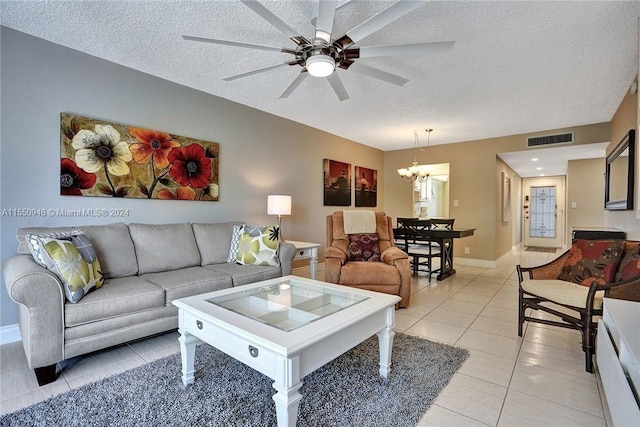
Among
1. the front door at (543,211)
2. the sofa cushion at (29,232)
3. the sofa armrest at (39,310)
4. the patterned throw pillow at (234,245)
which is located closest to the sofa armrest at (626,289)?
the patterned throw pillow at (234,245)

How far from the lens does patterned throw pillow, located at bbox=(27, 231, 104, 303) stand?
75.5 inches

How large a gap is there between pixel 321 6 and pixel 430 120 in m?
3.36

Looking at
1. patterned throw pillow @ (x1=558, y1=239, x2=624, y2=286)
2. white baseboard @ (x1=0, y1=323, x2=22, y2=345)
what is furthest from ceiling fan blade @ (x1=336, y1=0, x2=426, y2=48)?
white baseboard @ (x1=0, y1=323, x2=22, y2=345)

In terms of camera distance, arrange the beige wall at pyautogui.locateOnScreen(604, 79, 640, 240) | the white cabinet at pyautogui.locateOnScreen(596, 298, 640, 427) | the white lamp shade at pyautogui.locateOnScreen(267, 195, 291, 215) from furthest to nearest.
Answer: the white lamp shade at pyautogui.locateOnScreen(267, 195, 291, 215)
the beige wall at pyautogui.locateOnScreen(604, 79, 640, 240)
the white cabinet at pyautogui.locateOnScreen(596, 298, 640, 427)

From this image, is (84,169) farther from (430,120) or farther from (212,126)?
(430,120)

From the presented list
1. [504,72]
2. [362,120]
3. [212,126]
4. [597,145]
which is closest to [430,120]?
[362,120]

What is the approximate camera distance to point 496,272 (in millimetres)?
5254

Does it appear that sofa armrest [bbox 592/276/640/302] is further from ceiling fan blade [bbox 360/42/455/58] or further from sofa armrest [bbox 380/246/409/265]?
ceiling fan blade [bbox 360/42/455/58]

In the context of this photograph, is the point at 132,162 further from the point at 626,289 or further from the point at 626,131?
the point at 626,131

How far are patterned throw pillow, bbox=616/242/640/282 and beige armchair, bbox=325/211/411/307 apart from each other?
5.26 ft

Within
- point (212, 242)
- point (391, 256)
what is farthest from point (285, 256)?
point (391, 256)

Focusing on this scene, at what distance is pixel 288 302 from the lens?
2008 millimetres

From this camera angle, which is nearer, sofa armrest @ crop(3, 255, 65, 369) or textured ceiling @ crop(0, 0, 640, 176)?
sofa armrest @ crop(3, 255, 65, 369)

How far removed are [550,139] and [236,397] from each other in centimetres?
583
